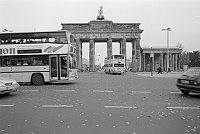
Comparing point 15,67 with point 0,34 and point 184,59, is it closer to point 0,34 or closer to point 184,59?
point 0,34

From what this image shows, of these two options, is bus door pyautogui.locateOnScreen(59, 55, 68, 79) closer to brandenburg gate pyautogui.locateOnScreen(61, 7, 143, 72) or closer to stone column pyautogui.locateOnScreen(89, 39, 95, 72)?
brandenburg gate pyautogui.locateOnScreen(61, 7, 143, 72)

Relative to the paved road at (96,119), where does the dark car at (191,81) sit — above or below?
above

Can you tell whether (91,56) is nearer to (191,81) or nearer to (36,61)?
(36,61)

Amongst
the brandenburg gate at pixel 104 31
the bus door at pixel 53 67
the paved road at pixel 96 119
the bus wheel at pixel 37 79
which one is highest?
the brandenburg gate at pixel 104 31

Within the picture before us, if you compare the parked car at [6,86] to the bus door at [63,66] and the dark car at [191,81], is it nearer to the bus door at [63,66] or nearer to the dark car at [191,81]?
the bus door at [63,66]

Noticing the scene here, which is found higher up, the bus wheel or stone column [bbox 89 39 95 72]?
stone column [bbox 89 39 95 72]

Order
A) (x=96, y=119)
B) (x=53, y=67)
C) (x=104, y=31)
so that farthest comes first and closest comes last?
(x=104, y=31) → (x=53, y=67) → (x=96, y=119)

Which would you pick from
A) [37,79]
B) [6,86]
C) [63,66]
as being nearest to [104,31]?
[63,66]

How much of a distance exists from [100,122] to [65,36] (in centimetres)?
1321

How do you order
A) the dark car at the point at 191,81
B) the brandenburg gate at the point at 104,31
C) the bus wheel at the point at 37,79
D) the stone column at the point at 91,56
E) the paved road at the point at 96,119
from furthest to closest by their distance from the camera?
1. the stone column at the point at 91,56
2. the brandenburg gate at the point at 104,31
3. the bus wheel at the point at 37,79
4. the dark car at the point at 191,81
5. the paved road at the point at 96,119

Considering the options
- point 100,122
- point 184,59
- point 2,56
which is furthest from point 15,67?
point 184,59

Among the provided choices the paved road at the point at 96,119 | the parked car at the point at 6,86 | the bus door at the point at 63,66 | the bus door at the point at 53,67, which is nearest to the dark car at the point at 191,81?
the paved road at the point at 96,119

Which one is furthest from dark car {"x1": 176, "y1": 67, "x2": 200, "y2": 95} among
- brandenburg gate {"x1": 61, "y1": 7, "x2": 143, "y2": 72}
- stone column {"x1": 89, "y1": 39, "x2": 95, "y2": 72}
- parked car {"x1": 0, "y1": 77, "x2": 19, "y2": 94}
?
stone column {"x1": 89, "y1": 39, "x2": 95, "y2": 72}

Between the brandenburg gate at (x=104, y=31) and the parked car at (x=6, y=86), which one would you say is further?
the brandenburg gate at (x=104, y=31)
